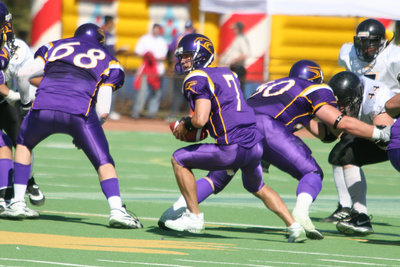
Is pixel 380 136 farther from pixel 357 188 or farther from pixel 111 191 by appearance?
pixel 111 191

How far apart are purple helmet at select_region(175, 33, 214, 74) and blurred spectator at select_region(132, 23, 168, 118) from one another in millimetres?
11461

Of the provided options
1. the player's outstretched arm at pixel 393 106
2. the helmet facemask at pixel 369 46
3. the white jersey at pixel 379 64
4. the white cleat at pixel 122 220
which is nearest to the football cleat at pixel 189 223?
the white cleat at pixel 122 220

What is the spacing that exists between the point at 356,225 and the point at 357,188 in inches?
13.6

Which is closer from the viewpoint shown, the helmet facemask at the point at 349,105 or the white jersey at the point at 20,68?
the helmet facemask at the point at 349,105

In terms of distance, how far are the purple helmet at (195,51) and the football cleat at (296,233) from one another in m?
1.50

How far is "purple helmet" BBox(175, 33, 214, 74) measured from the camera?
7316 mm

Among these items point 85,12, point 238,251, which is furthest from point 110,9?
point 238,251

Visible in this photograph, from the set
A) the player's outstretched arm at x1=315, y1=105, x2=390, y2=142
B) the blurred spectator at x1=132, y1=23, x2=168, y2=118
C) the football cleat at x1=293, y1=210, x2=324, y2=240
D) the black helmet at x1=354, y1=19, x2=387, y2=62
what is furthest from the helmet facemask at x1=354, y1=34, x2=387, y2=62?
the blurred spectator at x1=132, y1=23, x2=168, y2=118

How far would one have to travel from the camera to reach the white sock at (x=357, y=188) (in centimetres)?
780

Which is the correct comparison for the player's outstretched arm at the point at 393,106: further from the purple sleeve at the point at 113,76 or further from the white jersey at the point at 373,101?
the purple sleeve at the point at 113,76

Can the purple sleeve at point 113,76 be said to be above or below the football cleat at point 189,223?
above

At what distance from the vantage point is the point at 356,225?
7660 mm

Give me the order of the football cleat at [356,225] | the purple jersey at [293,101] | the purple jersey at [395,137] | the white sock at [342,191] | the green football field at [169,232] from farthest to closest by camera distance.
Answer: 1. the white sock at [342,191]
2. the football cleat at [356,225]
3. the purple jersey at [293,101]
4. the purple jersey at [395,137]
5. the green football field at [169,232]

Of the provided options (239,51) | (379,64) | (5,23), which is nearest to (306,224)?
(379,64)
